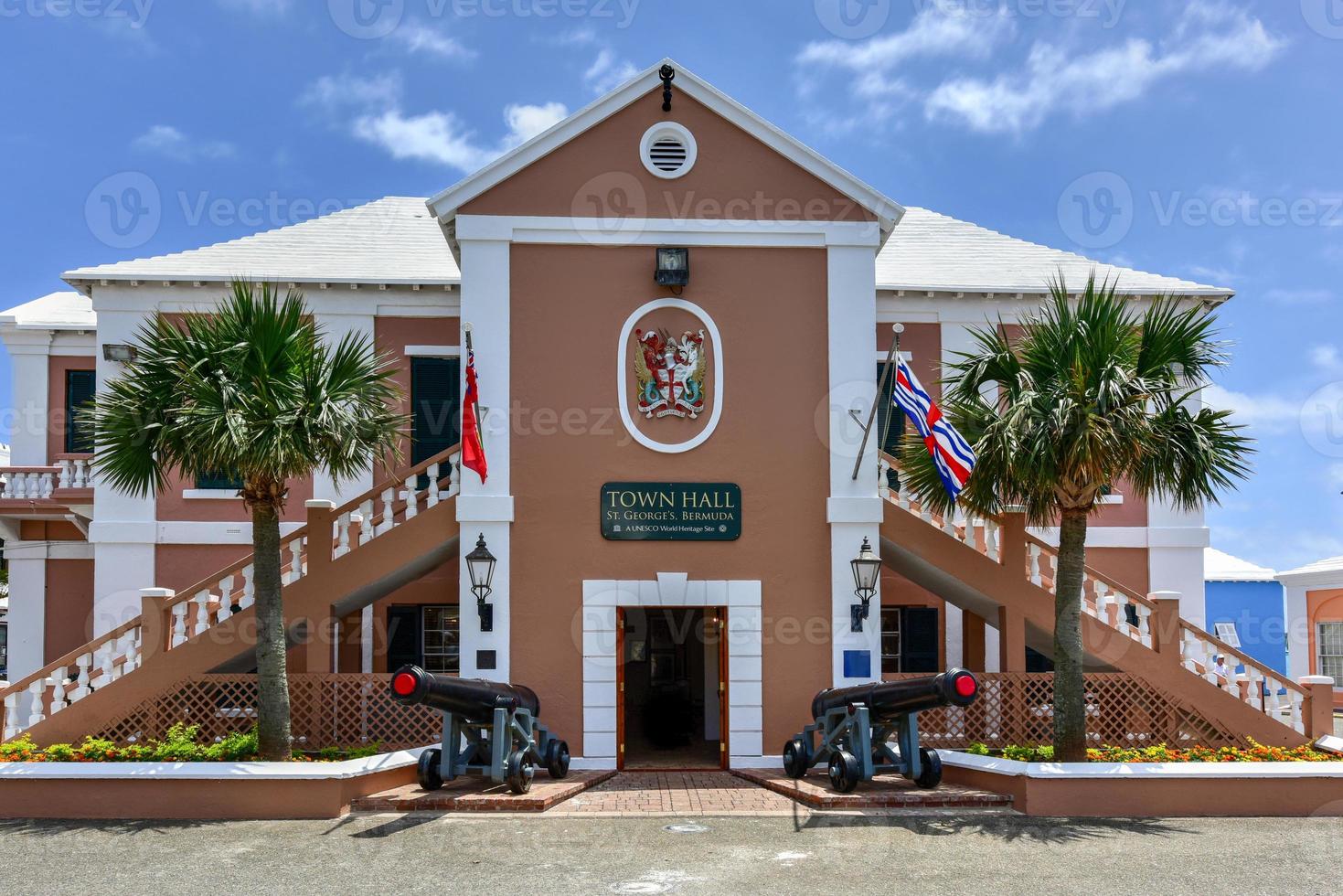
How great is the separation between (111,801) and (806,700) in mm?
8094

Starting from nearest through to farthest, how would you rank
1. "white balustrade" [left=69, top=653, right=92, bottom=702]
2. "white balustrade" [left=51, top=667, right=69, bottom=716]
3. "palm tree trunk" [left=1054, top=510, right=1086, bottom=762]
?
"palm tree trunk" [left=1054, top=510, right=1086, bottom=762] → "white balustrade" [left=51, top=667, right=69, bottom=716] → "white balustrade" [left=69, top=653, right=92, bottom=702]

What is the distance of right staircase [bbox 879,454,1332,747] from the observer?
14.4 meters

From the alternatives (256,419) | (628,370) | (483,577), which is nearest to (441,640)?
(483,577)

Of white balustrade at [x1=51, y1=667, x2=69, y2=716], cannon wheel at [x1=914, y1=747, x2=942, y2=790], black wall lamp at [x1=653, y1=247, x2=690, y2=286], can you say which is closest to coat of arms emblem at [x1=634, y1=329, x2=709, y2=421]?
black wall lamp at [x1=653, y1=247, x2=690, y2=286]

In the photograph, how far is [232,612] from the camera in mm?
14727

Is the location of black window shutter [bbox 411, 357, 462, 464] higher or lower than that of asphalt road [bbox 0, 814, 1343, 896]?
higher

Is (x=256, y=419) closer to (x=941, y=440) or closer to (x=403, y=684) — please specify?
(x=403, y=684)

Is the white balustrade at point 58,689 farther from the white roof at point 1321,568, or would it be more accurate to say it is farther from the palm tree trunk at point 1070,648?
the white roof at point 1321,568

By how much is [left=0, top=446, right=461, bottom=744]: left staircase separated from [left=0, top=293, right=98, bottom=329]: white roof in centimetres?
704

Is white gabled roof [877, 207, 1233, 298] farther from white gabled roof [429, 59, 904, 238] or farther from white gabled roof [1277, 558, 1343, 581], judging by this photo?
white gabled roof [1277, 558, 1343, 581]

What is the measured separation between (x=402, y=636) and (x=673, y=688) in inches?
203

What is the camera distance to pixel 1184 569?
1825 cm

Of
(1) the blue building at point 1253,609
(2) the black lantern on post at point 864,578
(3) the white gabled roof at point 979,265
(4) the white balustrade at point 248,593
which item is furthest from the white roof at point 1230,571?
(4) the white balustrade at point 248,593

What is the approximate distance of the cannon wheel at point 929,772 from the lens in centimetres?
1255
